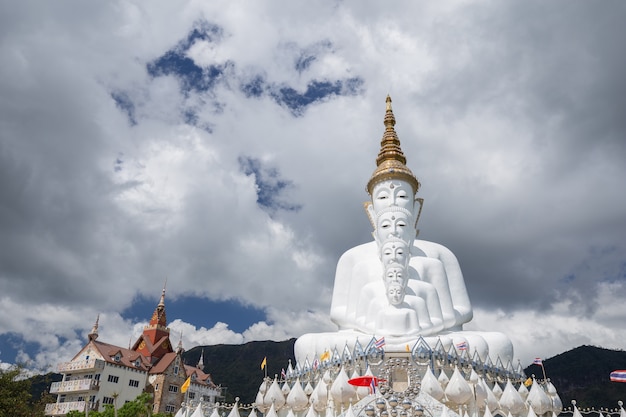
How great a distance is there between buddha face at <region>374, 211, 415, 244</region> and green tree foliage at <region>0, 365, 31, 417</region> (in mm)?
20300

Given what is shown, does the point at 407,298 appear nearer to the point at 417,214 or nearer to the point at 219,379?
the point at 417,214

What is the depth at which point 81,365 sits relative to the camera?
39125 mm

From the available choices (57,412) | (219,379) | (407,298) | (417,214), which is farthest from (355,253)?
(219,379)

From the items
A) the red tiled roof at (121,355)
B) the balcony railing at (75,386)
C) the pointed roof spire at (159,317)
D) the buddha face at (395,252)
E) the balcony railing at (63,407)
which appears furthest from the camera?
the pointed roof spire at (159,317)

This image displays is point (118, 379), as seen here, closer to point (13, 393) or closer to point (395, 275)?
point (13, 393)

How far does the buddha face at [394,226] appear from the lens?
84.2ft

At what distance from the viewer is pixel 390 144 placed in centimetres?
3192

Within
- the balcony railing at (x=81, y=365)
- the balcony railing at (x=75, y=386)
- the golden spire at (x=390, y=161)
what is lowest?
the balcony railing at (x=75, y=386)

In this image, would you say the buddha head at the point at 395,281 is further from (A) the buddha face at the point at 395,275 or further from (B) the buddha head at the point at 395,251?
(B) the buddha head at the point at 395,251

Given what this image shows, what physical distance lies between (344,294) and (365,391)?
904 cm

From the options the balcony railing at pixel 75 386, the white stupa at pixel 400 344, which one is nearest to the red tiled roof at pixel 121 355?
the balcony railing at pixel 75 386

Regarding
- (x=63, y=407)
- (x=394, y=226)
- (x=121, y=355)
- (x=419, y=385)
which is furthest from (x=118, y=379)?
(x=419, y=385)

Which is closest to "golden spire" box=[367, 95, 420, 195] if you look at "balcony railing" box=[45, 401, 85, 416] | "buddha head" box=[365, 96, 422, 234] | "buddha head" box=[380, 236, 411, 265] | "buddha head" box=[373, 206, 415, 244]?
"buddha head" box=[365, 96, 422, 234]

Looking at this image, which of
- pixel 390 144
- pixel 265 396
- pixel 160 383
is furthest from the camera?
pixel 160 383
